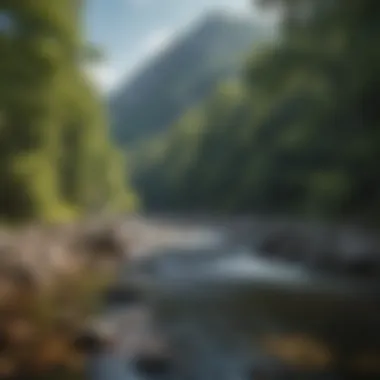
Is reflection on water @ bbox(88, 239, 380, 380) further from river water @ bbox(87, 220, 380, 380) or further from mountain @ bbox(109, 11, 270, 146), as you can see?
mountain @ bbox(109, 11, 270, 146)

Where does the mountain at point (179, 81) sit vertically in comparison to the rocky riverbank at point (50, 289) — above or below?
above

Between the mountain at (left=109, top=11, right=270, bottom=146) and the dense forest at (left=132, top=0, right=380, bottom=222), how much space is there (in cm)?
35

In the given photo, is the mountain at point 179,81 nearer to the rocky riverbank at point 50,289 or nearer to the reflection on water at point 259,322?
the rocky riverbank at point 50,289

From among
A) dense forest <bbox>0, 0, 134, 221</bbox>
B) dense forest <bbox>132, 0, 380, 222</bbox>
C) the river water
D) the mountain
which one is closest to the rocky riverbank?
the river water

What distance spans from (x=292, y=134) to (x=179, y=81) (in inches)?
109

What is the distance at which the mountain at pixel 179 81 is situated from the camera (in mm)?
10367

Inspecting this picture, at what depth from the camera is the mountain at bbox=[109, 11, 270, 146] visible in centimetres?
1037

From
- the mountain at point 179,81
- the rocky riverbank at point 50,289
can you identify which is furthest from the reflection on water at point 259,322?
the mountain at point 179,81

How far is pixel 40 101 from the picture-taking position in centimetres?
938

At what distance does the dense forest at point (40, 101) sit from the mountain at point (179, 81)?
3.03ft

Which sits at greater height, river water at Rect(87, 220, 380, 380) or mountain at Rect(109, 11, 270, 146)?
mountain at Rect(109, 11, 270, 146)

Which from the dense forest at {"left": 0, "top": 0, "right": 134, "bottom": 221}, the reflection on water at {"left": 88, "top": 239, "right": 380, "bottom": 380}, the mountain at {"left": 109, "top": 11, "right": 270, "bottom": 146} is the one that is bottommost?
the reflection on water at {"left": 88, "top": 239, "right": 380, "bottom": 380}

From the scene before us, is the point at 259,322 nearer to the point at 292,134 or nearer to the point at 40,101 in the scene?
the point at 40,101

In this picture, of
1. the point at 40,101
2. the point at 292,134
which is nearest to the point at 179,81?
the point at 292,134
